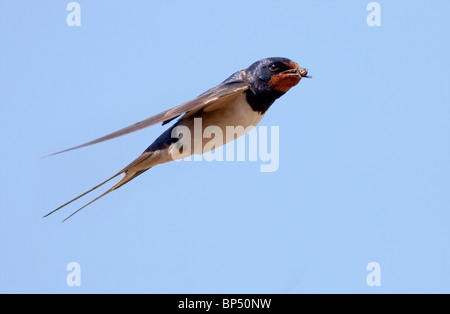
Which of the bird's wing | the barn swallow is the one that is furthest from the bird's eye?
the bird's wing

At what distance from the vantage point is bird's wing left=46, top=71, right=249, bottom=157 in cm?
306

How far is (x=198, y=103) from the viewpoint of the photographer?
11.6 ft

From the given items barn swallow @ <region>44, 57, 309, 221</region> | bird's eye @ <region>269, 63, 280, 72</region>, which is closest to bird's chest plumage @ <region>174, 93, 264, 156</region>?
barn swallow @ <region>44, 57, 309, 221</region>

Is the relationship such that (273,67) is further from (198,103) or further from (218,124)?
(198,103)

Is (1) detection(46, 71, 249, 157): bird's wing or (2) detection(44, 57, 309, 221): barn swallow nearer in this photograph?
(1) detection(46, 71, 249, 157): bird's wing

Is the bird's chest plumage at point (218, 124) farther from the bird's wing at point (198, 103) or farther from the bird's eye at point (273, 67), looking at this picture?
the bird's eye at point (273, 67)

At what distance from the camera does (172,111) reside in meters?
3.38

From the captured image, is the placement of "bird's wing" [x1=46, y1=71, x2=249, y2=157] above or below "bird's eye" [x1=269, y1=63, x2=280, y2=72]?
below

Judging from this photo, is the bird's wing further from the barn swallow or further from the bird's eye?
the bird's eye

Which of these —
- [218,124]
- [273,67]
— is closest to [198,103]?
[218,124]

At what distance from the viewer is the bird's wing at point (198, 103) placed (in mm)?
3059
